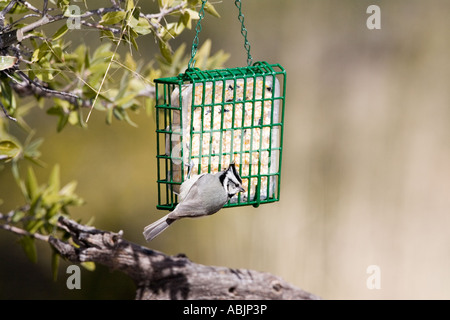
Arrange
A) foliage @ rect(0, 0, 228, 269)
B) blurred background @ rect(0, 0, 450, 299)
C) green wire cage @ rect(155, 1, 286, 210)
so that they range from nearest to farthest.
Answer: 1. foliage @ rect(0, 0, 228, 269)
2. green wire cage @ rect(155, 1, 286, 210)
3. blurred background @ rect(0, 0, 450, 299)

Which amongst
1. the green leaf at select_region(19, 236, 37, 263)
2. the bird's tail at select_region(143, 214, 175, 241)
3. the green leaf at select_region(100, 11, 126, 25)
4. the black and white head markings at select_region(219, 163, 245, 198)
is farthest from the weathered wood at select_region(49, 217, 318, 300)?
the green leaf at select_region(100, 11, 126, 25)

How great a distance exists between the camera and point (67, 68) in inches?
91.4

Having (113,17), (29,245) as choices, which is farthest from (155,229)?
(29,245)

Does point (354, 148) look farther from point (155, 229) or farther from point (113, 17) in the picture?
point (113, 17)

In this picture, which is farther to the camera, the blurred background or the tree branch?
the blurred background

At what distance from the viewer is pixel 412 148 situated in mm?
4730

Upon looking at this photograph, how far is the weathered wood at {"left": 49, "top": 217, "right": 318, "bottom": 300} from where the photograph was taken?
2693 millimetres

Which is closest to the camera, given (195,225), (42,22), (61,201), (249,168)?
(42,22)

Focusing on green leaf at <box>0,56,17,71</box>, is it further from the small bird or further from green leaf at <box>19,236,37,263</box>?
green leaf at <box>19,236,37,263</box>

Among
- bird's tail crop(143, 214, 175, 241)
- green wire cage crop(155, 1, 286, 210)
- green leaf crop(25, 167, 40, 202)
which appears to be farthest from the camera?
green leaf crop(25, 167, 40, 202)

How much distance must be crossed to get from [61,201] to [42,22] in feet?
3.50

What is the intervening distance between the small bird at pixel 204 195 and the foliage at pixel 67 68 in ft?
1.33

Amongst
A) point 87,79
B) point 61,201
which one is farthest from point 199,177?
point 61,201
